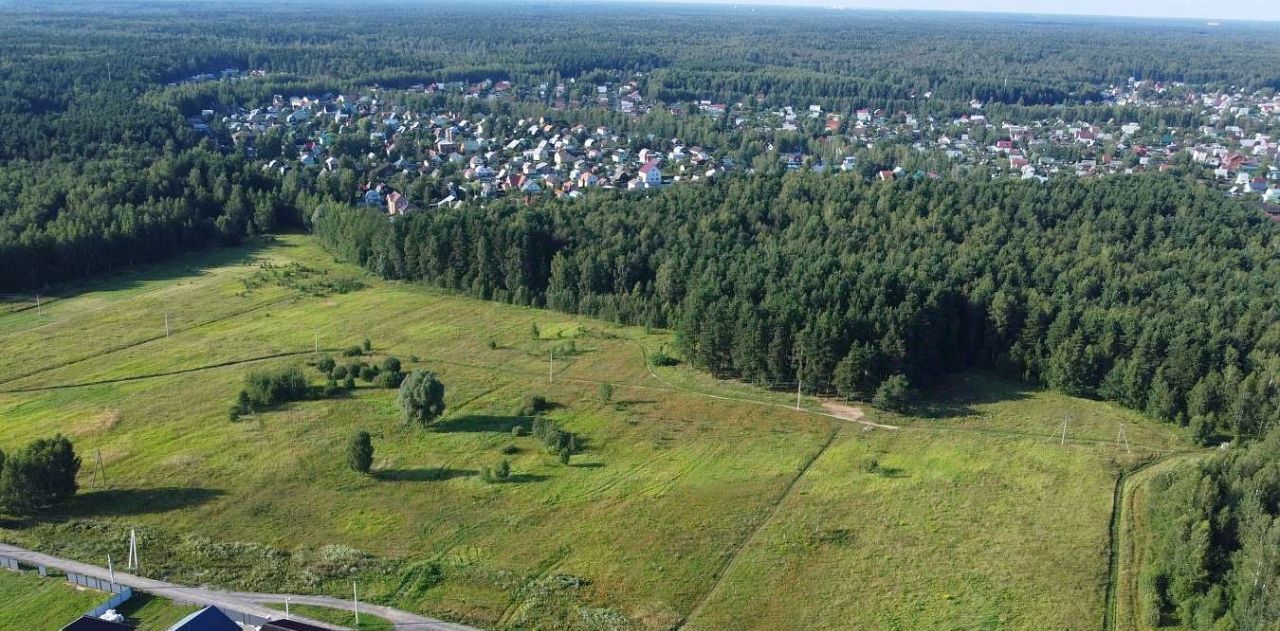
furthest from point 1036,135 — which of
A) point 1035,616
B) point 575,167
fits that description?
point 1035,616

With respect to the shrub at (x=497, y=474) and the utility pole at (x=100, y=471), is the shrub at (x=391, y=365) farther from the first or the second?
the utility pole at (x=100, y=471)

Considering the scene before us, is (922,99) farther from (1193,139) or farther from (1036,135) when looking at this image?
(1193,139)

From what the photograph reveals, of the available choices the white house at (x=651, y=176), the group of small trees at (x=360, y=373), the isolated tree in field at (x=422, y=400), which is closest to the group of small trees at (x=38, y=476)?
the isolated tree in field at (x=422, y=400)

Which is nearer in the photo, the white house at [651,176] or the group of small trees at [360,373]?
the group of small trees at [360,373]

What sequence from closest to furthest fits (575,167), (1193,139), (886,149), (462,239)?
(462,239) < (575,167) < (886,149) < (1193,139)

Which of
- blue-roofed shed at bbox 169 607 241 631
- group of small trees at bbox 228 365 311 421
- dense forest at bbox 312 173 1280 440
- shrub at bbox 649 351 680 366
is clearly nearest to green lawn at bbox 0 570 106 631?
blue-roofed shed at bbox 169 607 241 631

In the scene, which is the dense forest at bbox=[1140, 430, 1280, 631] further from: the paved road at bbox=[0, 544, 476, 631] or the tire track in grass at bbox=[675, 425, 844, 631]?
the paved road at bbox=[0, 544, 476, 631]

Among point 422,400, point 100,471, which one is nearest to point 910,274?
point 422,400

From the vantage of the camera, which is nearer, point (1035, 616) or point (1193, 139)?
point (1035, 616)
